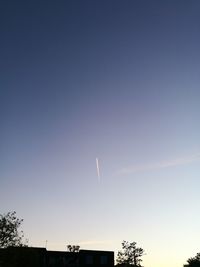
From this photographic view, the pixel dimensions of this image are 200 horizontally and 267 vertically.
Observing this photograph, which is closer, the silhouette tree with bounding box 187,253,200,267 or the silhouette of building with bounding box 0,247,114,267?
the silhouette of building with bounding box 0,247,114,267

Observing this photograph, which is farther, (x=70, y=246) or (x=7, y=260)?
(x=70, y=246)

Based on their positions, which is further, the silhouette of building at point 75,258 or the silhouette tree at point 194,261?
the silhouette tree at point 194,261

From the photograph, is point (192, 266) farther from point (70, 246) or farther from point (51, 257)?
point (70, 246)

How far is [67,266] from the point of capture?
10638 cm

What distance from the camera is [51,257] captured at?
105750 mm

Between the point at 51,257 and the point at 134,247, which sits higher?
the point at 134,247

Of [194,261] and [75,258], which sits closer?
[75,258]

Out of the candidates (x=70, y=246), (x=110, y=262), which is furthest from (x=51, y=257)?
(x=70, y=246)

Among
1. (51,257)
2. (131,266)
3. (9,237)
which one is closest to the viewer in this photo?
(9,237)

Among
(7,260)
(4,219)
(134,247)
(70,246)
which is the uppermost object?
(70,246)

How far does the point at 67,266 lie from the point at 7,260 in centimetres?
3740

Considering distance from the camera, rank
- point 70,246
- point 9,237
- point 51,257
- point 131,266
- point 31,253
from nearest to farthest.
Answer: point 9,237, point 31,253, point 51,257, point 131,266, point 70,246

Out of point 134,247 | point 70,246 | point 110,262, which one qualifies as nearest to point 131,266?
point 134,247

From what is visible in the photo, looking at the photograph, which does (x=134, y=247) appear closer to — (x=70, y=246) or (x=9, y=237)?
(x=70, y=246)
